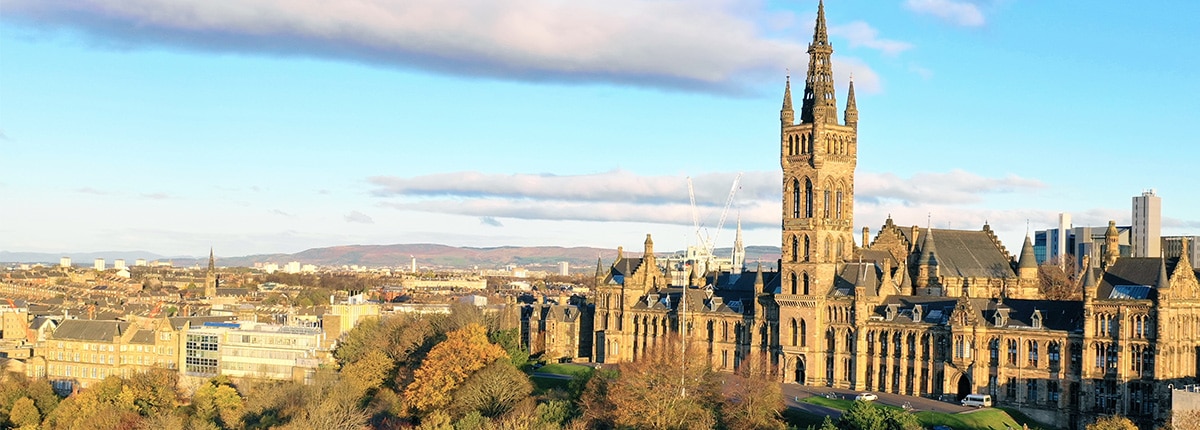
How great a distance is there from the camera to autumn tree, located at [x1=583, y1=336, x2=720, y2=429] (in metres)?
117

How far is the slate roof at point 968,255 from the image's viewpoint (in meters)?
156

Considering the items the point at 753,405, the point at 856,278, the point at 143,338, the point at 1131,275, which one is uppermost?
the point at 1131,275

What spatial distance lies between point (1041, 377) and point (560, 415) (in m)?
43.5

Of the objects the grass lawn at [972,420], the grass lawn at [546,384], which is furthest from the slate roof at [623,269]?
the grass lawn at [972,420]

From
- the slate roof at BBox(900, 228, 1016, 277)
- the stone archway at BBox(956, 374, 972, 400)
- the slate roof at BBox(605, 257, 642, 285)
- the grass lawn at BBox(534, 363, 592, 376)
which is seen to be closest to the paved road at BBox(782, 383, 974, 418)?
the stone archway at BBox(956, 374, 972, 400)

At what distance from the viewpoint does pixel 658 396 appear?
385 ft

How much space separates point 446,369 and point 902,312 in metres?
46.4

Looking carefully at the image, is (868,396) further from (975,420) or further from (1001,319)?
(975,420)

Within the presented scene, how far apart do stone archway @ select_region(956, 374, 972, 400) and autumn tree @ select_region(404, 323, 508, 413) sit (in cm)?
4741

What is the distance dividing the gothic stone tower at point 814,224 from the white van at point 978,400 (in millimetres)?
18211

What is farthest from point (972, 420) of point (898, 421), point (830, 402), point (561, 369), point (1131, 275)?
point (561, 369)

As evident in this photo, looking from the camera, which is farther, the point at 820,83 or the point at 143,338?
the point at 143,338

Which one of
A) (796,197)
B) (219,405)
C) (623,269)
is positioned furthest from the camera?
(623,269)

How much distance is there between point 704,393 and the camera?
122 metres
